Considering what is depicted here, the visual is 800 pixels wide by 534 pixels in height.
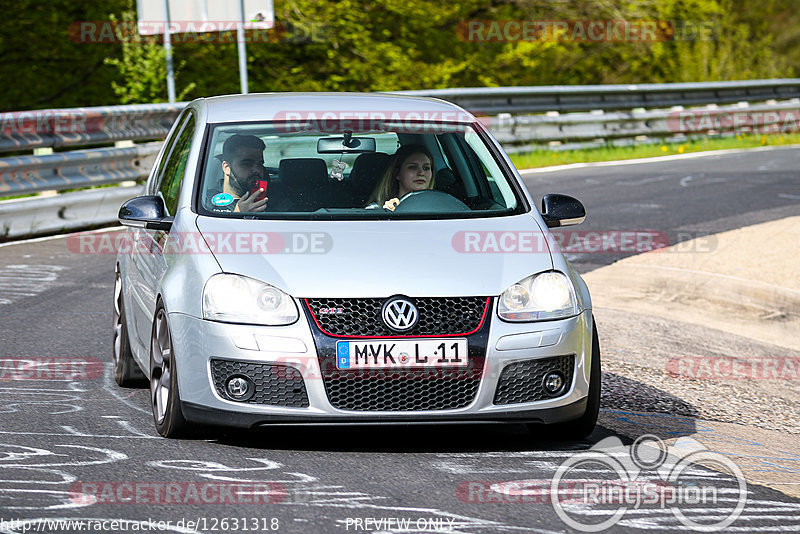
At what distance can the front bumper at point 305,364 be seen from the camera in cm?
531

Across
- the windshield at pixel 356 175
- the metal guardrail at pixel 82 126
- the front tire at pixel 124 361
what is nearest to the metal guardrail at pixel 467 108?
the metal guardrail at pixel 82 126

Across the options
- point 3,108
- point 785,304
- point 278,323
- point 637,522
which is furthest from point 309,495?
point 3,108

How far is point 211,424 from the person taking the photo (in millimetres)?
5484

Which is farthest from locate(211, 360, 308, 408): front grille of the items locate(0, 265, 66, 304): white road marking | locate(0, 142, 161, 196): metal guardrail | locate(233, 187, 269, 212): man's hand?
locate(0, 142, 161, 196): metal guardrail

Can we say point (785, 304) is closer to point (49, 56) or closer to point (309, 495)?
point (309, 495)

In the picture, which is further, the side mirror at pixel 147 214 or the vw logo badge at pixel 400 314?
the side mirror at pixel 147 214

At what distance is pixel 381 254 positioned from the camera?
18.4 ft

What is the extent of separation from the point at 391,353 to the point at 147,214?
1584 mm

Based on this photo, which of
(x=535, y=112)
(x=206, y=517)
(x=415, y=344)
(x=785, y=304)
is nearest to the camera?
(x=206, y=517)

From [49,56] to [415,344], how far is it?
2445 centimetres

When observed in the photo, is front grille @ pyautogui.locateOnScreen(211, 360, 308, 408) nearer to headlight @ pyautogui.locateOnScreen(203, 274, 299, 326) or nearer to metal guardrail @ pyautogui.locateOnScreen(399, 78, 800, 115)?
headlight @ pyautogui.locateOnScreen(203, 274, 299, 326)

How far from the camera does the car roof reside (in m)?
6.74
